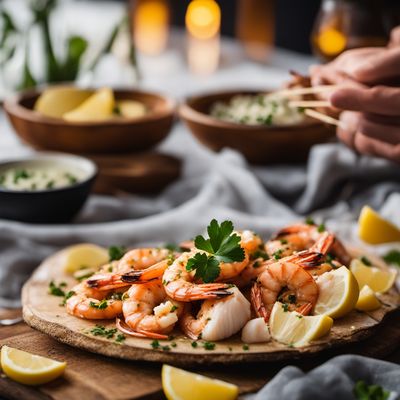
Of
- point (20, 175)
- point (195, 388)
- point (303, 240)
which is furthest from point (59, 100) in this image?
point (195, 388)

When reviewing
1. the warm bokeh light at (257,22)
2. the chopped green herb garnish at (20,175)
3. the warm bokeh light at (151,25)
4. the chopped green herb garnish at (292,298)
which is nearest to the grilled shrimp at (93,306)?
the chopped green herb garnish at (292,298)

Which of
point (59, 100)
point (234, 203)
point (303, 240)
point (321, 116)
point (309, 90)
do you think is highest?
point (309, 90)

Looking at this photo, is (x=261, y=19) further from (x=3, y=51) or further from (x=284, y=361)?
(x=284, y=361)

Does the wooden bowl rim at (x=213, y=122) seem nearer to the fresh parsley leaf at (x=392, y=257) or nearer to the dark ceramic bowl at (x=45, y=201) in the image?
the dark ceramic bowl at (x=45, y=201)

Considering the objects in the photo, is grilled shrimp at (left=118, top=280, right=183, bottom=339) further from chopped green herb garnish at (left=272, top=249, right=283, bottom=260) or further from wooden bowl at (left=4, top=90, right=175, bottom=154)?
wooden bowl at (left=4, top=90, right=175, bottom=154)

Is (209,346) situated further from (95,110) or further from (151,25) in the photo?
(151,25)
